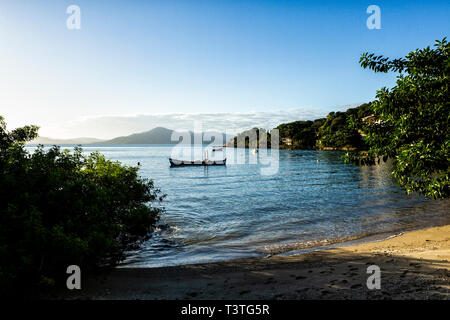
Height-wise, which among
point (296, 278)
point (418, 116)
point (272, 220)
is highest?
point (418, 116)

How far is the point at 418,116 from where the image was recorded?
9117 mm

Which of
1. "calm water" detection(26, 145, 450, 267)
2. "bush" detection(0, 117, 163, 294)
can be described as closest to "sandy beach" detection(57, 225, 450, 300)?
"bush" detection(0, 117, 163, 294)

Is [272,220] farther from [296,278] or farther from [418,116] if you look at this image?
[418,116]

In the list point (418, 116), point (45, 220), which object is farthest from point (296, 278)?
point (45, 220)

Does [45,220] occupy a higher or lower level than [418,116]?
lower

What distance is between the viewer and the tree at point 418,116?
8594mm

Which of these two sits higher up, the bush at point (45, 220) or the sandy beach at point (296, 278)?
the bush at point (45, 220)

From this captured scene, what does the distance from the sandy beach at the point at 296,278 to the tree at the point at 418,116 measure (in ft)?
9.82

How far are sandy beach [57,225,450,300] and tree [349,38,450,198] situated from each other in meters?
2.99

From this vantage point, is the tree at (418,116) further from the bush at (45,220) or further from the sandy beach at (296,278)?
the bush at (45,220)

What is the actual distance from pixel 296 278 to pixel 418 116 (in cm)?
692

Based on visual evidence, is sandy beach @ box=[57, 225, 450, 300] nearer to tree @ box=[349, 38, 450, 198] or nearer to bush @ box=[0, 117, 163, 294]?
bush @ box=[0, 117, 163, 294]

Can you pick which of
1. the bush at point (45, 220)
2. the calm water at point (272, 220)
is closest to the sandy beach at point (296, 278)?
the bush at point (45, 220)
